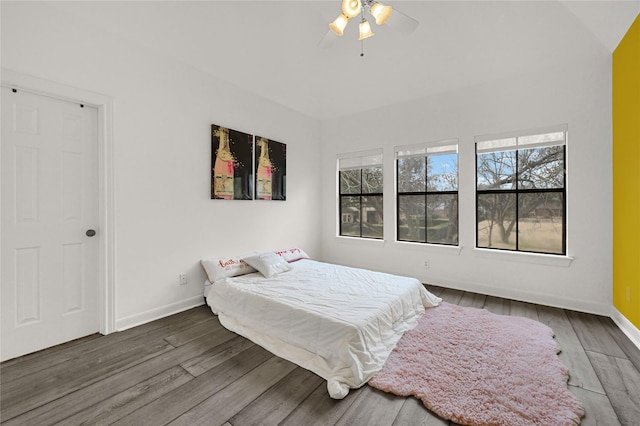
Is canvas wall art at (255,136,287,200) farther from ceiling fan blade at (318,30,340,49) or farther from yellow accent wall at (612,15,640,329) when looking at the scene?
yellow accent wall at (612,15,640,329)

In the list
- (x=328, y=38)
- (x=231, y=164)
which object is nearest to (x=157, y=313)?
(x=231, y=164)

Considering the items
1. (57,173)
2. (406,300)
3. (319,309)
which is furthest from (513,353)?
(57,173)

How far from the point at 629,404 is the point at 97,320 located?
400 cm

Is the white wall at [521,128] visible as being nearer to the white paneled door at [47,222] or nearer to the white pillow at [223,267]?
the white pillow at [223,267]

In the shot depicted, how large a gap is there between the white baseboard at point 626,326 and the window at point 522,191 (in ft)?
2.36

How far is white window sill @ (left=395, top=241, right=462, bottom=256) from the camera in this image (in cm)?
367

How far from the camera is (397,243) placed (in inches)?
163

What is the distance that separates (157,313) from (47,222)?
4.14ft

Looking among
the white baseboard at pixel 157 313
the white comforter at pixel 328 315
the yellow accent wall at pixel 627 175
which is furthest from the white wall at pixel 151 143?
the yellow accent wall at pixel 627 175

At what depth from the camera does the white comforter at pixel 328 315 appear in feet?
6.10

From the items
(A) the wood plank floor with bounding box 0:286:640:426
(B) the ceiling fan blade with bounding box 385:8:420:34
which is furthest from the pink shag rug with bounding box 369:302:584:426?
(B) the ceiling fan blade with bounding box 385:8:420:34

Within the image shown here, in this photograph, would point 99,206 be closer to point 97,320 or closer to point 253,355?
point 97,320

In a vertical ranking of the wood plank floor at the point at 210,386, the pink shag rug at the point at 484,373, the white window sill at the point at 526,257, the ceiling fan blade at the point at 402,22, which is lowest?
the wood plank floor at the point at 210,386

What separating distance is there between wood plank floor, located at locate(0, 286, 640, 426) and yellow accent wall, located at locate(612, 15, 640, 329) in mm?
505
